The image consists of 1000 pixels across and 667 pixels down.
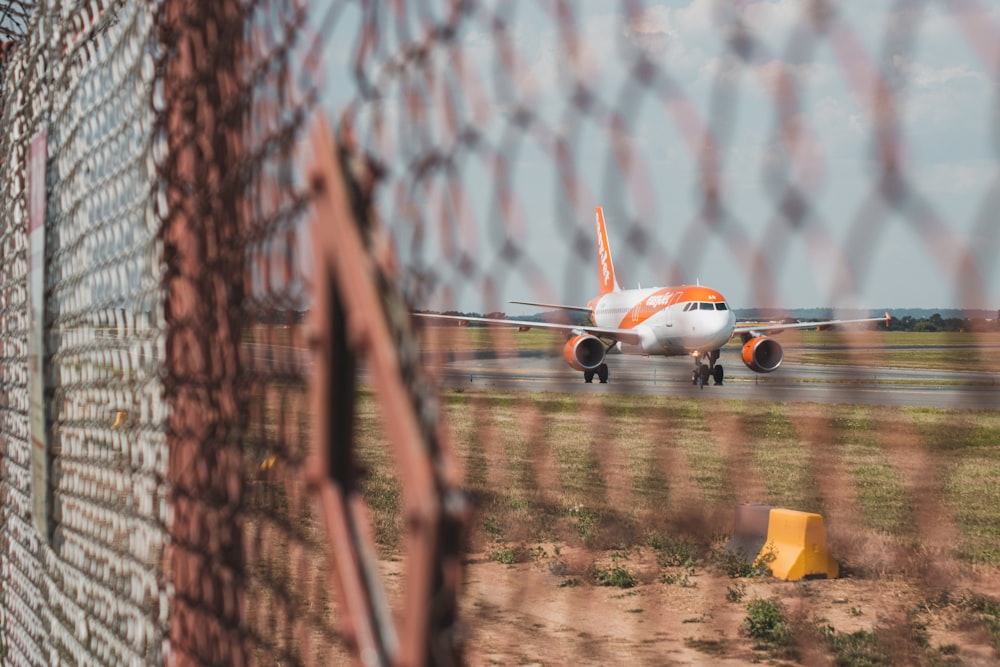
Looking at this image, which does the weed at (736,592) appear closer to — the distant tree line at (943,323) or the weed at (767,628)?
the weed at (767,628)

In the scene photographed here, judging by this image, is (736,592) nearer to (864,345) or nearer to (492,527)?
(492,527)

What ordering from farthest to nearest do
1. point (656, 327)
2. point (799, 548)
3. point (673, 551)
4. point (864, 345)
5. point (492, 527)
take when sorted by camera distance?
point (492, 527) → point (673, 551) → point (799, 548) → point (656, 327) → point (864, 345)

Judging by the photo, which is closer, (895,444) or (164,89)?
(895,444)

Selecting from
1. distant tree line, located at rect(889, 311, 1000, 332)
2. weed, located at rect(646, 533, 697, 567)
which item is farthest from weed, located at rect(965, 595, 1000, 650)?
distant tree line, located at rect(889, 311, 1000, 332)

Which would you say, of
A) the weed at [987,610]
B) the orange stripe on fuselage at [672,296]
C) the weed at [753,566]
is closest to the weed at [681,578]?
the weed at [753,566]

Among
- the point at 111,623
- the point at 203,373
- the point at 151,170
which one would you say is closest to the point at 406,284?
the point at 203,373

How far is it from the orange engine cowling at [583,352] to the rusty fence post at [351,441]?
51 centimetres

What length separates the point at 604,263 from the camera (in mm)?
1039

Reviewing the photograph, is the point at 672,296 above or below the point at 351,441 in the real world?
above

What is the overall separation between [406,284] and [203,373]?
2.04 ft

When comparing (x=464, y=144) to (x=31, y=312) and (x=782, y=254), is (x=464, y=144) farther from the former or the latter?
(x=31, y=312)

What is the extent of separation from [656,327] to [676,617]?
4.09m

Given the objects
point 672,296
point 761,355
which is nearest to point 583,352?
point 761,355

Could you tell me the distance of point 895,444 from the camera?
943mm
